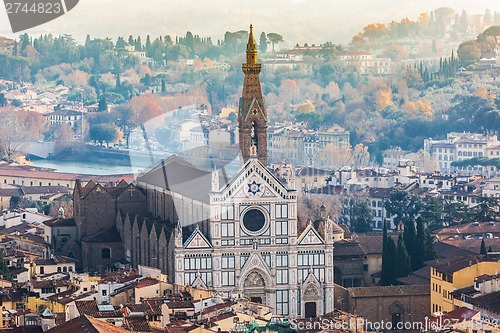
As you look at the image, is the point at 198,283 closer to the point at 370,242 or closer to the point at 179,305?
the point at 370,242

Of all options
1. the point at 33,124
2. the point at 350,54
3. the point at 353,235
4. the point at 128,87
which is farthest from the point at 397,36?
the point at 353,235

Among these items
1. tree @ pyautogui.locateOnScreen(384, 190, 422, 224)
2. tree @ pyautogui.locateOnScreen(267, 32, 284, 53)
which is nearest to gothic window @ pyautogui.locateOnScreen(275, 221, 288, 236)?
tree @ pyautogui.locateOnScreen(384, 190, 422, 224)

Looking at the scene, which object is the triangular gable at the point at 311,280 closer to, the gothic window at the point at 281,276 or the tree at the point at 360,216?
the gothic window at the point at 281,276

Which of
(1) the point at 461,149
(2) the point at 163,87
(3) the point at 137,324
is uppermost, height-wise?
(3) the point at 137,324

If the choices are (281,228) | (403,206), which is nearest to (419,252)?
(281,228)

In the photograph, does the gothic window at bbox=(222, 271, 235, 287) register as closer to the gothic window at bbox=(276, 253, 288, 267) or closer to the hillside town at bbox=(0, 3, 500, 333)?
the hillside town at bbox=(0, 3, 500, 333)

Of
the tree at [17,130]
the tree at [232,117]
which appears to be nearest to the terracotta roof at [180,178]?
the tree at [17,130]
